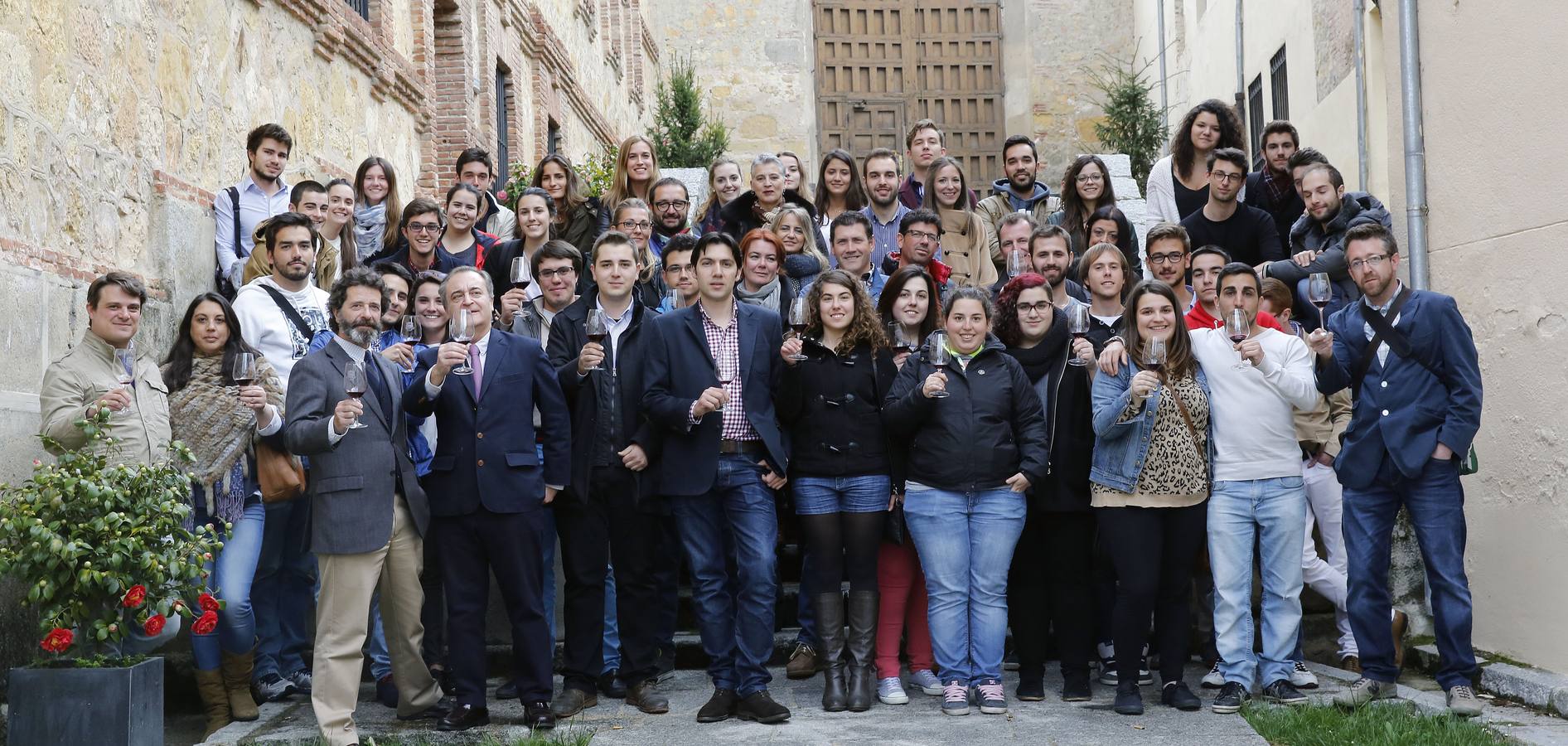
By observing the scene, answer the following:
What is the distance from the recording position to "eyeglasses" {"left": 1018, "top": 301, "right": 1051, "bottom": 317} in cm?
695

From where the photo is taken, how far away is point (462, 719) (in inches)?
245

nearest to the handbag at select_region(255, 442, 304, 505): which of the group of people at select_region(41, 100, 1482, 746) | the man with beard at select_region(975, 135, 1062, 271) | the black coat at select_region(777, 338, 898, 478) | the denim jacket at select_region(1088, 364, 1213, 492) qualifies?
the group of people at select_region(41, 100, 1482, 746)

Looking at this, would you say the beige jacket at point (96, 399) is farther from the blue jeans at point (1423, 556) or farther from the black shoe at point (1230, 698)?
the blue jeans at point (1423, 556)

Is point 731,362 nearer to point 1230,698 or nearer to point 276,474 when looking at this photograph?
point 276,474

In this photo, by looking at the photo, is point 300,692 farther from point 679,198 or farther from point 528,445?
point 679,198

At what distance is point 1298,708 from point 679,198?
454 centimetres

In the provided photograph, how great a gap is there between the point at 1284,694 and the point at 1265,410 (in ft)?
4.08

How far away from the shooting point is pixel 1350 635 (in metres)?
7.32

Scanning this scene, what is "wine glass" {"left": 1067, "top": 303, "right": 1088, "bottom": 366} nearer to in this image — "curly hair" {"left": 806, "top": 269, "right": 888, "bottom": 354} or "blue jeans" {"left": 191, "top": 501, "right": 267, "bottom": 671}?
"curly hair" {"left": 806, "top": 269, "right": 888, "bottom": 354}

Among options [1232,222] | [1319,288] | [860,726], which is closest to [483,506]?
[860,726]

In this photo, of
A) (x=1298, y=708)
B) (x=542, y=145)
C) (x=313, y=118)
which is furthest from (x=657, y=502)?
(x=542, y=145)

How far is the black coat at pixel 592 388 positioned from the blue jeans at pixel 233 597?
1.45 meters

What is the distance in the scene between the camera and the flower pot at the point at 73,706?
207 inches

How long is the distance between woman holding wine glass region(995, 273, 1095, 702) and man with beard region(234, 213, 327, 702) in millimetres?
3312
